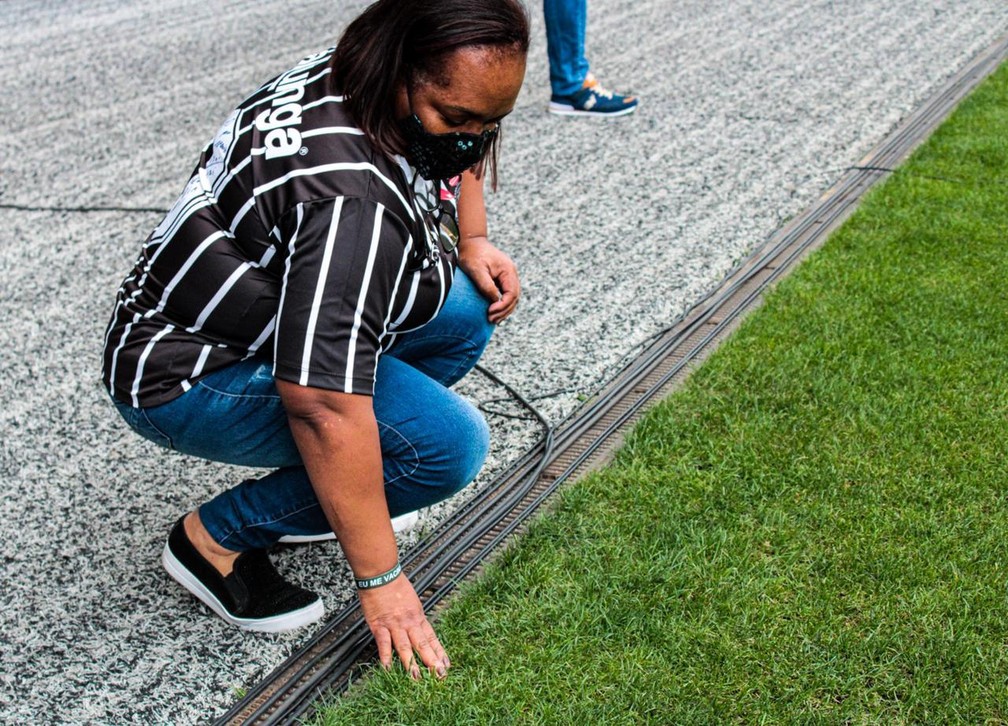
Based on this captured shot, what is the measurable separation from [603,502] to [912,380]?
37.5 inches

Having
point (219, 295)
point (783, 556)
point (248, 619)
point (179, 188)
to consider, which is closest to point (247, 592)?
point (248, 619)

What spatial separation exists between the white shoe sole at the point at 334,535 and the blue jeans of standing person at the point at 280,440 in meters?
0.18

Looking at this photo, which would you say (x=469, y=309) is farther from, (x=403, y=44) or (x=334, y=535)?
(x=403, y=44)

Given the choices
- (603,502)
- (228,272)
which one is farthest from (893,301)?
(228,272)

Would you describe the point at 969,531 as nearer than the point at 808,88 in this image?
Yes

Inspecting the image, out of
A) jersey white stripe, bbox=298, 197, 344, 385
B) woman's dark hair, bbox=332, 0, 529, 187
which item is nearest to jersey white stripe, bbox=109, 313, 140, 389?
jersey white stripe, bbox=298, 197, 344, 385

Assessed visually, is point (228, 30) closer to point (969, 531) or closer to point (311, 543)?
point (311, 543)

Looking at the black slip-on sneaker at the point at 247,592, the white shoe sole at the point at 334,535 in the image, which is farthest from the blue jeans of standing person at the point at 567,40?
the black slip-on sneaker at the point at 247,592

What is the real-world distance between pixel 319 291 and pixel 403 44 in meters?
0.42

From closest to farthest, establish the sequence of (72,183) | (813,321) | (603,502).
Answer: (603,502)
(813,321)
(72,183)

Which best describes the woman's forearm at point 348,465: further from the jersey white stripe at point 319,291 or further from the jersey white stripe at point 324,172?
the jersey white stripe at point 324,172

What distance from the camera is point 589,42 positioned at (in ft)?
21.2

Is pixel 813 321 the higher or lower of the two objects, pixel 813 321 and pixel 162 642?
the lower

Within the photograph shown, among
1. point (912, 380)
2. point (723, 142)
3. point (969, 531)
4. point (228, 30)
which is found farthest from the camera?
point (228, 30)
